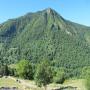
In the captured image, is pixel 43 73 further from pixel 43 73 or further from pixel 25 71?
pixel 25 71

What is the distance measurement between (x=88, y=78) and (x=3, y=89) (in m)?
31.5

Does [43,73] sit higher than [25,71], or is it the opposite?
[25,71]

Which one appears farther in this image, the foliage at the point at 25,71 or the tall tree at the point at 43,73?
the foliage at the point at 25,71

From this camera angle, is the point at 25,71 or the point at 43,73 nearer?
the point at 43,73

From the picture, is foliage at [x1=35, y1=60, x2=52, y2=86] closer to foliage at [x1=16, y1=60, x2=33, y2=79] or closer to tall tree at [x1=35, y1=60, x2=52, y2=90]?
tall tree at [x1=35, y1=60, x2=52, y2=90]

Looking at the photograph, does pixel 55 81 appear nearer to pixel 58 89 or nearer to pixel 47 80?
pixel 58 89

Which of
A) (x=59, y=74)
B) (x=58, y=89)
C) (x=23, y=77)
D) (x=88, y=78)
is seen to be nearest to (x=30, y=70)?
(x=23, y=77)

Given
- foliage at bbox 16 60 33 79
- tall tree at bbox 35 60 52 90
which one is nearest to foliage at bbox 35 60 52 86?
tall tree at bbox 35 60 52 90

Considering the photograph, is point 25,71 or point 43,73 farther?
point 25,71

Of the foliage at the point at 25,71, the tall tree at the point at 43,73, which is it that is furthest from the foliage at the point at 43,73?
the foliage at the point at 25,71

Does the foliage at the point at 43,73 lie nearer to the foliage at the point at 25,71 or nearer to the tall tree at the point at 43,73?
the tall tree at the point at 43,73

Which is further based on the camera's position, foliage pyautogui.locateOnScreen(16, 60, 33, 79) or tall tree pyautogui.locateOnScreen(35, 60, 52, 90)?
foliage pyautogui.locateOnScreen(16, 60, 33, 79)

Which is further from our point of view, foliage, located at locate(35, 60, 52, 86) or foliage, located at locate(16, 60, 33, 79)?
foliage, located at locate(16, 60, 33, 79)

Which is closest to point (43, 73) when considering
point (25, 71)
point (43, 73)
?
point (43, 73)
